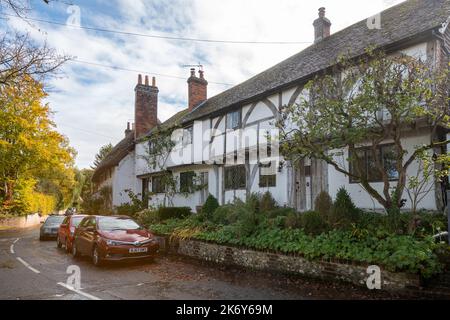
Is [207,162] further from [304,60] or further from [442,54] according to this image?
[442,54]

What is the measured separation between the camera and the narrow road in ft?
22.2

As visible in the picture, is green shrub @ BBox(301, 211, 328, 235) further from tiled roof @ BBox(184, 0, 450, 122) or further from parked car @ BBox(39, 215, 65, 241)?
parked car @ BBox(39, 215, 65, 241)

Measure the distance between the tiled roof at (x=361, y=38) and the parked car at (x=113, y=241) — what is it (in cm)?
799

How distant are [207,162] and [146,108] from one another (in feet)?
39.8

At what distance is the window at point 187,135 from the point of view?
830 inches

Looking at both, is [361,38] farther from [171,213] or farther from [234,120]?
[171,213]

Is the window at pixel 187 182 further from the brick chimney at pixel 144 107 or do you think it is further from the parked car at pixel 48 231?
the brick chimney at pixel 144 107

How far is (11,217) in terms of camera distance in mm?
29984

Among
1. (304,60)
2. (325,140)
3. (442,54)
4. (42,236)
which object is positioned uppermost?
(304,60)

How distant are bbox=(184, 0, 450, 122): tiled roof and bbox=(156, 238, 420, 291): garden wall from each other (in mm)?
5697

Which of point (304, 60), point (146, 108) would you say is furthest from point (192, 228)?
point (146, 108)

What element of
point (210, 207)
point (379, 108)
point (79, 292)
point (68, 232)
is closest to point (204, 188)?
point (210, 207)

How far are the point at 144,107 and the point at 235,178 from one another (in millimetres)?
14103

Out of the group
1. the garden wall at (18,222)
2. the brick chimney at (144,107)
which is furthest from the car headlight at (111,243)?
the garden wall at (18,222)
